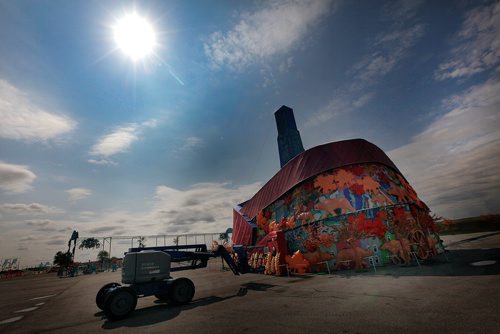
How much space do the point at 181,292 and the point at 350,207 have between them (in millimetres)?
16383

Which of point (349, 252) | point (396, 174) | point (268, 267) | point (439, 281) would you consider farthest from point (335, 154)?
point (439, 281)

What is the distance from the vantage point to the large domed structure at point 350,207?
1917 cm

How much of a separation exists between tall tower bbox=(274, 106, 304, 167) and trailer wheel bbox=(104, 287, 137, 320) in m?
63.8

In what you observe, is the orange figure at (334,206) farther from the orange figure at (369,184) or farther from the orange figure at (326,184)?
the orange figure at (369,184)

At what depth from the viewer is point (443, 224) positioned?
2161cm

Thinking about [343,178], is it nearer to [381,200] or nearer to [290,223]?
[381,200]

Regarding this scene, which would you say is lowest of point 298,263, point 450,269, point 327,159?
point 450,269

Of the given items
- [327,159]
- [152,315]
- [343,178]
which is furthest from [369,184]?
[152,315]

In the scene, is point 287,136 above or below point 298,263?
above

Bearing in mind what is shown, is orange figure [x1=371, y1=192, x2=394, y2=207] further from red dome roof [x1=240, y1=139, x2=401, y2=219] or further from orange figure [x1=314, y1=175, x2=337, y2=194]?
red dome roof [x1=240, y1=139, x2=401, y2=219]

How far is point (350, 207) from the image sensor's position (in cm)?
2061

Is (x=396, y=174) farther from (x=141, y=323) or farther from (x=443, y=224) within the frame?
(x=141, y=323)

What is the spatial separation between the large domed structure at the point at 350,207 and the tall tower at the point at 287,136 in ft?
144

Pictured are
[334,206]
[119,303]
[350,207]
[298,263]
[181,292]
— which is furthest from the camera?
[334,206]
